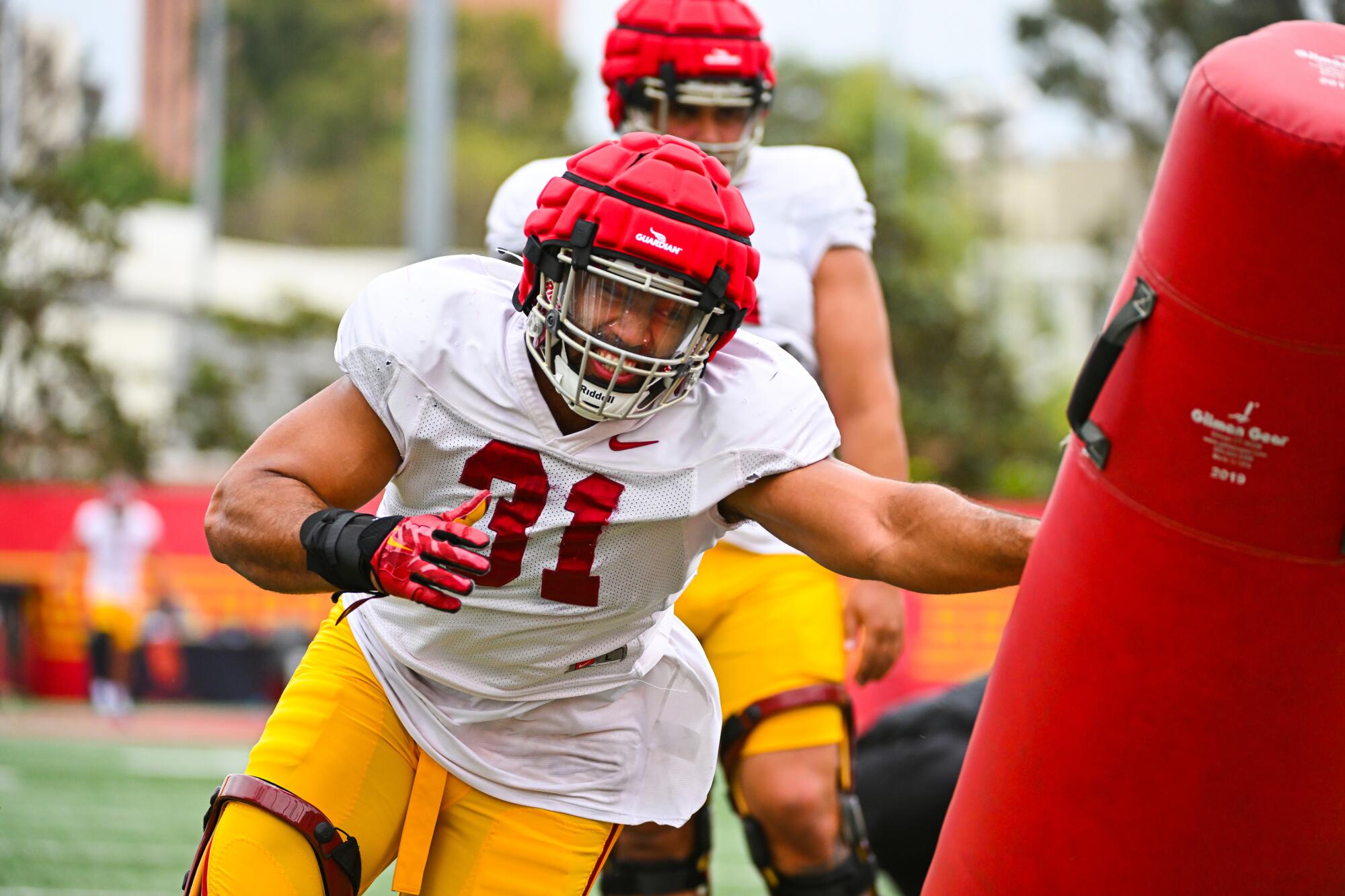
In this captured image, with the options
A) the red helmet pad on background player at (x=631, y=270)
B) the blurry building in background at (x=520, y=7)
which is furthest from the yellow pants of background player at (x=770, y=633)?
the blurry building in background at (x=520, y=7)

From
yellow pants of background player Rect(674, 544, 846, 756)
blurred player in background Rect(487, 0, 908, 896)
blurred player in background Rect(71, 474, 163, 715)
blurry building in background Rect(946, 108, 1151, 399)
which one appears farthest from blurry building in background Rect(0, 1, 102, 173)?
yellow pants of background player Rect(674, 544, 846, 756)

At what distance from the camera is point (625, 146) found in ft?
9.30

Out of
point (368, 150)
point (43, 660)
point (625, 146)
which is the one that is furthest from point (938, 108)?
point (625, 146)

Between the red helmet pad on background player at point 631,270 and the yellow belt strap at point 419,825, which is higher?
the red helmet pad on background player at point 631,270

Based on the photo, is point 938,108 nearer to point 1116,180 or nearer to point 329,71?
point 1116,180

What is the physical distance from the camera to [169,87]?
37344 millimetres

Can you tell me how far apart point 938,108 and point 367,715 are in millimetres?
32261

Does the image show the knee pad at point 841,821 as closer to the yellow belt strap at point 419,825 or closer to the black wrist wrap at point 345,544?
the yellow belt strap at point 419,825

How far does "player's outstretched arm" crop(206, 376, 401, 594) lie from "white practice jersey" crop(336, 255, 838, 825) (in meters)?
0.05

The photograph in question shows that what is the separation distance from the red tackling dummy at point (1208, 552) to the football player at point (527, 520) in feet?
0.77

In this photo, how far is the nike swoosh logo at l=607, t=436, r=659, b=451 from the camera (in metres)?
2.80

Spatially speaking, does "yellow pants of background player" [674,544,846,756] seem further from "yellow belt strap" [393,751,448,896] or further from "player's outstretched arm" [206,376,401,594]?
"player's outstretched arm" [206,376,401,594]

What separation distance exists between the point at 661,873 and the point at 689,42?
1834 millimetres

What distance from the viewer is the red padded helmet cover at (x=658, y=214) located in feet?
8.63
